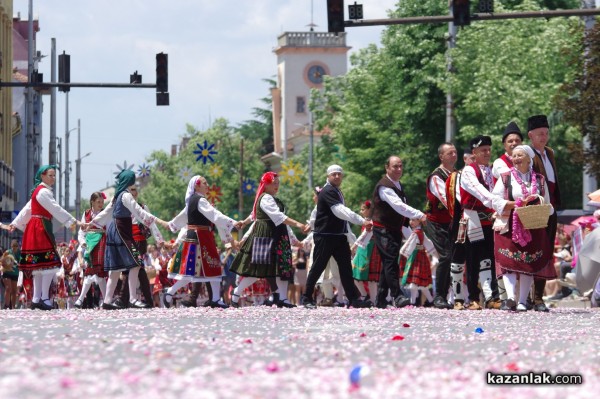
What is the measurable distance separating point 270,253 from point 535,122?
4.50 meters

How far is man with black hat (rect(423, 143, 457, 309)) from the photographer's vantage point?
19469 mm

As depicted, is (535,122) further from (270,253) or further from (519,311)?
(270,253)

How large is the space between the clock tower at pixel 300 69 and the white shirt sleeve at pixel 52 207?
129770mm

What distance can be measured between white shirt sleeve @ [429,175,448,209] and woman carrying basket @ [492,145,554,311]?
2.49 metres

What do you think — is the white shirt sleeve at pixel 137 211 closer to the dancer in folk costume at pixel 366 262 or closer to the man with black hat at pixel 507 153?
the man with black hat at pixel 507 153

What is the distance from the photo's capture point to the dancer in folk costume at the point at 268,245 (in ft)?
66.7

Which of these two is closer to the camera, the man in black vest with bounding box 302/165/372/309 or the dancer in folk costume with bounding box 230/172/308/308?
the man in black vest with bounding box 302/165/372/309

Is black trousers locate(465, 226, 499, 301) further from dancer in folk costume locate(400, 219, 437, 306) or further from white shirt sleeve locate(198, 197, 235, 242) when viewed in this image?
dancer in folk costume locate(400, 219, 437, 306)

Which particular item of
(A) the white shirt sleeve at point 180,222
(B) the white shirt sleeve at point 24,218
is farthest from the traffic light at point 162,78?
(B) the white shirt sleeve at point 24,218

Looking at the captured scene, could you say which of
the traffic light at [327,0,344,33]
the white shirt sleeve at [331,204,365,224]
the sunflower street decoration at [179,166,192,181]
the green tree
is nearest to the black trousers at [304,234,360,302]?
the white shirt sleeve at [331,204,365,224]

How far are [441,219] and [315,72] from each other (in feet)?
432

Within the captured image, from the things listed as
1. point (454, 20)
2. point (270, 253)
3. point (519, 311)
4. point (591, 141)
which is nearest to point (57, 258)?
point (270, 253)

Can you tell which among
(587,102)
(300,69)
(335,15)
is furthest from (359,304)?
(300,69)

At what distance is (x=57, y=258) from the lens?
64.3ft
